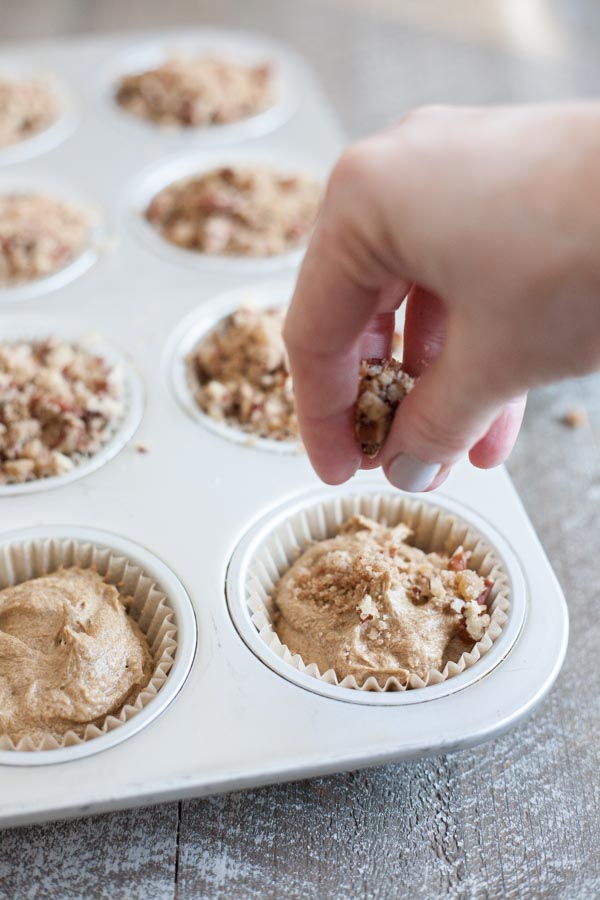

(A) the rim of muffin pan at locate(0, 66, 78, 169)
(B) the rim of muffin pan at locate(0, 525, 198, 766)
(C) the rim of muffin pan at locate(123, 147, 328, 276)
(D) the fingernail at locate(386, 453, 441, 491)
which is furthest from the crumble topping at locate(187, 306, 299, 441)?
(A) the rim of muffin pan at locate(0, 66, 78, 169)

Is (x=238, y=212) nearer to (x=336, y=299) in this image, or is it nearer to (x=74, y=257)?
(x=74, y=257)

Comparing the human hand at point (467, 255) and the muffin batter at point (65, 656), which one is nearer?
the human hand at point (467, 255)

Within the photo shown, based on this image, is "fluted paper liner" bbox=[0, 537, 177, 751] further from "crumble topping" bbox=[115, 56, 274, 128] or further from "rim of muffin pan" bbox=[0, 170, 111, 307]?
"crumble topping" bbox=[115, 56, 274, 128]

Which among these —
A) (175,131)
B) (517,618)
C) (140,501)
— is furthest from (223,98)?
(517,618)

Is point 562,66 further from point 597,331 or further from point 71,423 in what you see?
point 597,331

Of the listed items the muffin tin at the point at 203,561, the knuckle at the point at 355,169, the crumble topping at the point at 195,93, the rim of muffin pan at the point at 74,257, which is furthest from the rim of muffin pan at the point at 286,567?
the crumble topping at the point at 195,93

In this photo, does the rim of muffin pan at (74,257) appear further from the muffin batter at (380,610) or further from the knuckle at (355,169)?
the knuckle at (355,169)
